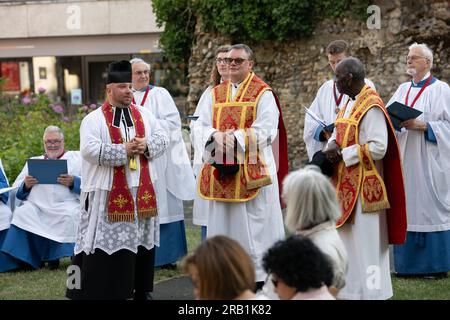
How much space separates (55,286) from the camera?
7.79m

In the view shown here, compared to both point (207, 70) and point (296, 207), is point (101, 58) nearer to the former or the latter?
point (207, 70)

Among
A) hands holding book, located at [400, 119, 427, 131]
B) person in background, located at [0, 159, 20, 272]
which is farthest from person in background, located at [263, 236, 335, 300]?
person in background, located at [0, 159, 20, 272]

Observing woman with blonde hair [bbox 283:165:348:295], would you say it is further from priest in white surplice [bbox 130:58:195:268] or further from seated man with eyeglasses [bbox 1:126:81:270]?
seated man with eyeglasses [bbox 1:126:81:270]

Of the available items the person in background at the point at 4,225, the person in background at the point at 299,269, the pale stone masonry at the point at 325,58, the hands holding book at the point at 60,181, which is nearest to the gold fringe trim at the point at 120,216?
the person in background at the point at 299,269

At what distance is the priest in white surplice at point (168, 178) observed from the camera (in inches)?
332

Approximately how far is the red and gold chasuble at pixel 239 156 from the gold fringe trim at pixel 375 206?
2.94 feet

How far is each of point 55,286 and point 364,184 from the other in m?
3.23

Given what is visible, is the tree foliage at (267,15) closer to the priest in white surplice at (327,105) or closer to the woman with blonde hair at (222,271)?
the priest in white surplice at (327,105)

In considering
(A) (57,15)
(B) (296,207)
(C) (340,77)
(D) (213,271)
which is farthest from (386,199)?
(A) (57,15)

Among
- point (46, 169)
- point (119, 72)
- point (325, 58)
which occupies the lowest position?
point (46, 169)

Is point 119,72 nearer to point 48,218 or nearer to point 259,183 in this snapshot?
point 259,183

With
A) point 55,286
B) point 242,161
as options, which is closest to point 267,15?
point 55,286

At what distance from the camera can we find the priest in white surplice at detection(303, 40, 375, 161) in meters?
7.78
